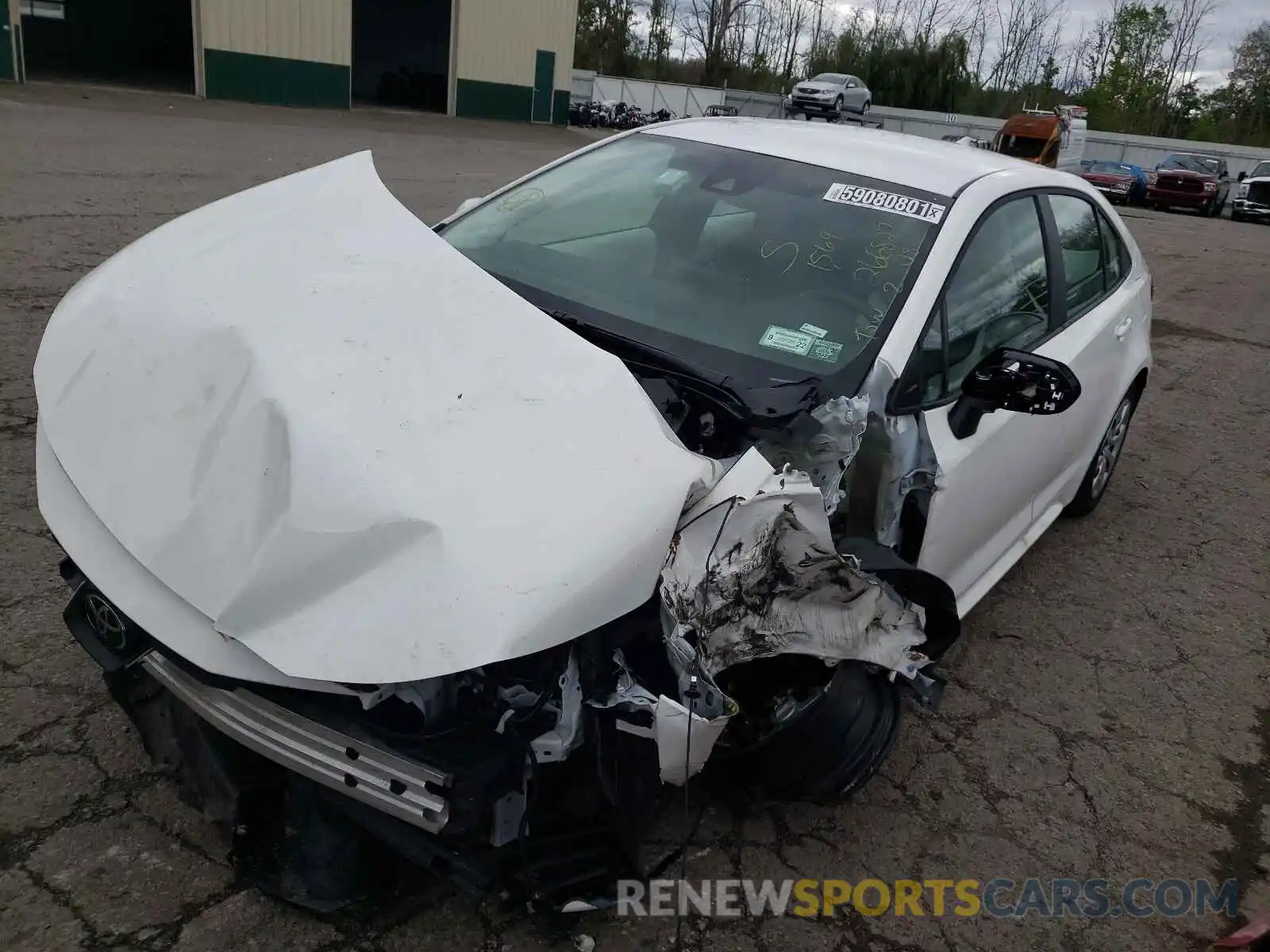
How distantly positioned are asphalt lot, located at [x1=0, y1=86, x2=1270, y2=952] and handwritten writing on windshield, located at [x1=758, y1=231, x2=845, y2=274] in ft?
4.86

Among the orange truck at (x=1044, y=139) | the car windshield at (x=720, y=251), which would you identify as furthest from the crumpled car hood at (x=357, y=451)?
the orange truck at (x=1044, y=139)

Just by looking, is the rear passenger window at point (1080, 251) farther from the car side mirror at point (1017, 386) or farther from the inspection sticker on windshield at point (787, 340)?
the inspection sticker on windshield at point (787, 340)

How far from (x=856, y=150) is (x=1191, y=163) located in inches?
1103

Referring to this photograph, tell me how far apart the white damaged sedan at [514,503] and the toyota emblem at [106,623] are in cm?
1

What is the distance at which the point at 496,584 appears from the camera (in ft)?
5.97

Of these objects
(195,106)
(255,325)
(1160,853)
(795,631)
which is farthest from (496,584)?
(195,106)

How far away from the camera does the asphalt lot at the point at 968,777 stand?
7.41ft

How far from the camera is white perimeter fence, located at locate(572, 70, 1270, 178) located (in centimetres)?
3778

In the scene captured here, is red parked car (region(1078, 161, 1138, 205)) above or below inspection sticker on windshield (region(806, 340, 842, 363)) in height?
below

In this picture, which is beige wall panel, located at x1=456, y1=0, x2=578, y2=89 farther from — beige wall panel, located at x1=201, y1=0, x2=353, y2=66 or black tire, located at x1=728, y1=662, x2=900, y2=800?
black tire, located at x1=728, y1=662, x2=900, y2=800

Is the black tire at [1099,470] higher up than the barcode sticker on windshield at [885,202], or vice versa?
the barcode sticker on windshield at [885,202]

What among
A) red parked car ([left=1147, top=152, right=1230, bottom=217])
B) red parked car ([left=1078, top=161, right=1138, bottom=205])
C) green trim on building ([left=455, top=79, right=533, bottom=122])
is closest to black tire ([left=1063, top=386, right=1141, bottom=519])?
red parked car ([left=1078, top=161, right=1138, bottom=205])

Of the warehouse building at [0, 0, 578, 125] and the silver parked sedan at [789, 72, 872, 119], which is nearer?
the warehouse building at [0, 0, 578, 125]

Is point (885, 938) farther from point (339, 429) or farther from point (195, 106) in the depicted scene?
point (195, 106)
